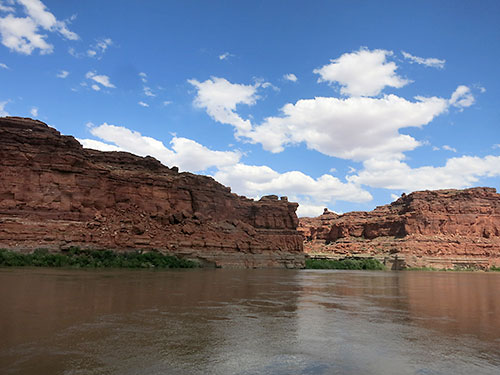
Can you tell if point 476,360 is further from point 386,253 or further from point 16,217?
point 386,253

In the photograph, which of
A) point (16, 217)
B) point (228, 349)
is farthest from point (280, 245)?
point (228, 349)

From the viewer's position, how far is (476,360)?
605 cm

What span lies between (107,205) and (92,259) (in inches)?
359

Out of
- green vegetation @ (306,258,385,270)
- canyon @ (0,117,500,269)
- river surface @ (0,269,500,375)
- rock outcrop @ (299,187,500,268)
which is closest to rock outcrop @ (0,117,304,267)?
canyon @ (0,117,500,269)

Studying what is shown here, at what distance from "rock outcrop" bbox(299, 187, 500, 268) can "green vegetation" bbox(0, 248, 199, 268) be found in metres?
46.6

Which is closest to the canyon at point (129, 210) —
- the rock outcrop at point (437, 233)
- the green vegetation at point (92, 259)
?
the green vegetation at point (92, 259)

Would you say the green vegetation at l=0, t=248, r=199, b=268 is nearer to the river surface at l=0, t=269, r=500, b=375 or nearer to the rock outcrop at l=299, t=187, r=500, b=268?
the river surface at l=0, t=269, r=500, b=375

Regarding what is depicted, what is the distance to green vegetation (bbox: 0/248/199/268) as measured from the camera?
26.6 m

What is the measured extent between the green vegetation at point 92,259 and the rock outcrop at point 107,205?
0.96 meters

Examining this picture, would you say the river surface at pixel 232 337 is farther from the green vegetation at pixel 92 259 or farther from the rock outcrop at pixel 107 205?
the rock outcrop at pixel 107 205

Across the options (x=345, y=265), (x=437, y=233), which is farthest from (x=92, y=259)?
(x=437, y=233)

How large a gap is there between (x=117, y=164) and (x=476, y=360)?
42146 millimetres

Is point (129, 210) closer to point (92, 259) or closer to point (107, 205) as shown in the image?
point (107, 205)

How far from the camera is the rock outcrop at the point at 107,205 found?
105ft
